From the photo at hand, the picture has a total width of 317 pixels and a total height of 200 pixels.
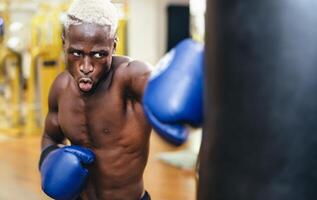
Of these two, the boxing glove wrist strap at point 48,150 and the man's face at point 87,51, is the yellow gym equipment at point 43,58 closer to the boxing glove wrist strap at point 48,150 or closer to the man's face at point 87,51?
the boxing glove wrist strap at point 48,150

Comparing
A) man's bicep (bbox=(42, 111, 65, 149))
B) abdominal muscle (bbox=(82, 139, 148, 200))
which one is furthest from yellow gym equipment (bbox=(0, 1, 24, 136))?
abdominal muscle (bbox=(82, 139, 148, 200))

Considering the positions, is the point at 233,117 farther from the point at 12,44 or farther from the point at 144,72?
the point at 12,44

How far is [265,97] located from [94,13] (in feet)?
1.46

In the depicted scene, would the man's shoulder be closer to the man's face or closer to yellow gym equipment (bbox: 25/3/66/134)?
the man's face

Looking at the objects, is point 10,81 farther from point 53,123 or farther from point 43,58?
point 53,123

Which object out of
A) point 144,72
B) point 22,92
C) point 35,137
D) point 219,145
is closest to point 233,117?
point 219,145

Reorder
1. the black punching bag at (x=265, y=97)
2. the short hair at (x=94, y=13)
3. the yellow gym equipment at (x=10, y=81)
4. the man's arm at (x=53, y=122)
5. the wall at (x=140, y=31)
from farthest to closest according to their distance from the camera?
1. the yellow gym equipment at (x=10, y=81)
2. the wall at (x=140, y=31)
3. the man's arm at (x=53, y=122)
4. the short hair at (x=94, y=13)
5. the black punching bag at (x=265, y=97)

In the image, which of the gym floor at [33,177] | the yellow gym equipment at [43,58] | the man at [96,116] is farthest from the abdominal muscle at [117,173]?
the yellow gym equipment at [43,58]

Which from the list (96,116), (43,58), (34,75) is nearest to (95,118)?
(96,116)

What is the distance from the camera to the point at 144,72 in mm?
923

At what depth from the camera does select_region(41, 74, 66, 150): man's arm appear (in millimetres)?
1055

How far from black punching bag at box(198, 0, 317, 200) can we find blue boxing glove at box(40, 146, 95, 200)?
415 mm

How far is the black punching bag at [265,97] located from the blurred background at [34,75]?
155 centimetres

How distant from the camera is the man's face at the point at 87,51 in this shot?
915 mm
